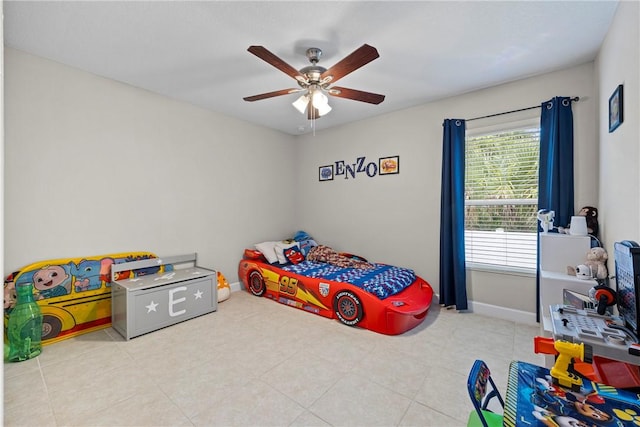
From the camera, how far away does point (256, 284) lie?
160 inches

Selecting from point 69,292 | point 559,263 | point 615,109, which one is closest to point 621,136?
point 615,109

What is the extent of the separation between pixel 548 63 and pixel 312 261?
3.47 m

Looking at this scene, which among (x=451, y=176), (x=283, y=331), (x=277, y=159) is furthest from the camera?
(x=277, y=159)

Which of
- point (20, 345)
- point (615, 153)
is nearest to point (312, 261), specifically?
point (20, 345)

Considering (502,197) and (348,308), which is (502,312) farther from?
(348,308)

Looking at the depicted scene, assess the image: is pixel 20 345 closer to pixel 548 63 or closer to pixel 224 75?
pixel 224 75

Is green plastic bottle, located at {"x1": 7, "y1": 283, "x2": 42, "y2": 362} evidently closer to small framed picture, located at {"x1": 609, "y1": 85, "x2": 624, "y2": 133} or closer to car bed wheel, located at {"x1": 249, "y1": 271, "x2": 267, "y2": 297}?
car bed wheel, located at {"x1": 249, "y1": 271, "x2": 267, "y2": 297}

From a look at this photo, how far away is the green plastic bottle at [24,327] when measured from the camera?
2355 mm

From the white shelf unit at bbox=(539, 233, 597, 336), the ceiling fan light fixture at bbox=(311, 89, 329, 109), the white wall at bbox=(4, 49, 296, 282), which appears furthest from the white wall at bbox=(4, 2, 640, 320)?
the ceiling fan light fixture at bbox=(311, 89, 329, 109)

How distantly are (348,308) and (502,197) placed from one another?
2.14m

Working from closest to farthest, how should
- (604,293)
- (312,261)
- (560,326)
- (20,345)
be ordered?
(560,326), (604,293), (20,345), (312,261)

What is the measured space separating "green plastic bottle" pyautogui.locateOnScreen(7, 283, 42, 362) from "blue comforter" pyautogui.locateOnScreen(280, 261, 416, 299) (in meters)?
2.42

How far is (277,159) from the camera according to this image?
496 cm

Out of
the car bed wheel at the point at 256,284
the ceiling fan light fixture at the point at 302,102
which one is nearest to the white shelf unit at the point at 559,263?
the ceiling fan light fixture at the point at 302,102
